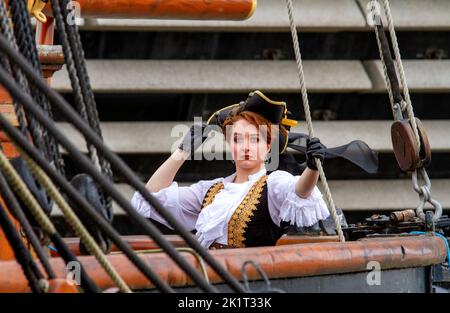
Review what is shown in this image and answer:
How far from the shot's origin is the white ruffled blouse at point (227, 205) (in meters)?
3.92

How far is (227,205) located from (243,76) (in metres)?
3.36

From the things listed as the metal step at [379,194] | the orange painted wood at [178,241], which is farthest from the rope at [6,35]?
the metal step at [379,194]

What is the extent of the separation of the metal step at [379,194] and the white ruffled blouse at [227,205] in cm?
342

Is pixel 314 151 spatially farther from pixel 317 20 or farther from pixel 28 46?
pixel 317 20

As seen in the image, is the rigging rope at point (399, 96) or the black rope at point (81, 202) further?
the rigging rope at point (399, 96)

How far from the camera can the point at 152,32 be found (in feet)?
23.9

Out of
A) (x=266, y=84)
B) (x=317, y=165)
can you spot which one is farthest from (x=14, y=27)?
(x=266, y=84)

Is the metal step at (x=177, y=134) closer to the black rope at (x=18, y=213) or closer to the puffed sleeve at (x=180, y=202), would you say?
the puffed sleeve at (x=180, y=202)

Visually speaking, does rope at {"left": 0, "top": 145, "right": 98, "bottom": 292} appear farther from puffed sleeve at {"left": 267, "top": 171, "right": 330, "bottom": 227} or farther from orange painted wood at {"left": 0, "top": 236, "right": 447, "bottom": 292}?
puffed sleeve at {"left": 267, "top": 171, "right": 330, "bottom": 227}

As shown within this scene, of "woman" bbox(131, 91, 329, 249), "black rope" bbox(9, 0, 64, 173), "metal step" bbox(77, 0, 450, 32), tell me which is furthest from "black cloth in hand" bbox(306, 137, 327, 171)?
"metal step" bbox(77, 0, 450, 32)

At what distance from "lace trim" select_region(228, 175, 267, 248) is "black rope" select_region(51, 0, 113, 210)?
3.15 ft

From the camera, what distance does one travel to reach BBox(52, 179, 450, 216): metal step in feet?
25.3

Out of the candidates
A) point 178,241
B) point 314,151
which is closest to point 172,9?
point 178,241

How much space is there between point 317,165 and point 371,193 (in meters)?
4.18
